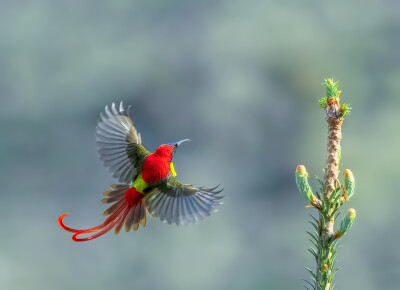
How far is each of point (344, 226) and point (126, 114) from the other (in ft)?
1.29

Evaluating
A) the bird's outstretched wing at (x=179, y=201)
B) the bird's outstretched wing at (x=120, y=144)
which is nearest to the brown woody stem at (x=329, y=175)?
the bird's outstretched wing at (x=179, y=201)

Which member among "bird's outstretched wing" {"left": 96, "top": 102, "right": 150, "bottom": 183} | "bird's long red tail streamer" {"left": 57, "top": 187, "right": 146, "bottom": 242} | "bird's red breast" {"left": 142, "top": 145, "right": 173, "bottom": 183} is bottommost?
"bird's long red tail streamer" {"left": 57, "top": 187, "right": 146, "bottom": 242}

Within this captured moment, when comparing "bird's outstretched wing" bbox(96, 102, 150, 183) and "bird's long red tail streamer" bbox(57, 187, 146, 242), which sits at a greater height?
"bird's outstretched wing" bbox(96, 102, 150, 183)

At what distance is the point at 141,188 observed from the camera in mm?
733

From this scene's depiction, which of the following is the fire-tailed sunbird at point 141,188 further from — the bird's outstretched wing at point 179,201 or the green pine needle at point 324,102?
the green pine needle at point 324,102

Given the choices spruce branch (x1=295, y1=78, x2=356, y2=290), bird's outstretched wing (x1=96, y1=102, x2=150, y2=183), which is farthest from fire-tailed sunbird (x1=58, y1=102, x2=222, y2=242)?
spruce branch (x1=295, y1=78, x2=356, y2=290)

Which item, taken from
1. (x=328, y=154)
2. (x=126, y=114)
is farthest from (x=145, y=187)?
(x=328, y=154)

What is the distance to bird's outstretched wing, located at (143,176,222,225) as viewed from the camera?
706 millimetres

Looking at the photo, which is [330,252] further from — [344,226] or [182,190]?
[182,190]

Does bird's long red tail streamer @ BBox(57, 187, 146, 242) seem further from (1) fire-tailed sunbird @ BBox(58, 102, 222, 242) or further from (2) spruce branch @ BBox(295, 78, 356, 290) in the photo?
(2) spruce branch @ BBox(295, 78, 356, 290)

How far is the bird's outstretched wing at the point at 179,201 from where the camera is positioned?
706 millimetres

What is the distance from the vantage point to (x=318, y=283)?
24.2 inches

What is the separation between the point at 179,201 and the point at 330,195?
0.23 m

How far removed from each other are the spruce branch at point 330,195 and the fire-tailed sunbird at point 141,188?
0.48 ft
